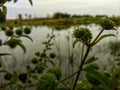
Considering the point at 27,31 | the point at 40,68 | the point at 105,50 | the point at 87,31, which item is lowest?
the point at 105,50

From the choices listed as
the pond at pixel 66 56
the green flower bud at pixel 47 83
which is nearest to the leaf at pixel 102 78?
the green flower bud at pixel 47 83

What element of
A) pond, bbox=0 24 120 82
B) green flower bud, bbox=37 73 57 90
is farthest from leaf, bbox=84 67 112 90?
pond, bbox=0 24 120 82

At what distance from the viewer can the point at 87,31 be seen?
1037 mm

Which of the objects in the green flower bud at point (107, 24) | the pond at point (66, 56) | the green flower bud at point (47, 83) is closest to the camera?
the green flower bud at point (47, 83)

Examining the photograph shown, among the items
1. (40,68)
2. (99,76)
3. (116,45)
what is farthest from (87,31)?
(116,45)

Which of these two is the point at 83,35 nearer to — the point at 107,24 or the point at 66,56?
the point at 107,24

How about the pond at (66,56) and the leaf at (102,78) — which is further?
the pond at (66,56)

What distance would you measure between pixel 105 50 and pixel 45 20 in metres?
38.5

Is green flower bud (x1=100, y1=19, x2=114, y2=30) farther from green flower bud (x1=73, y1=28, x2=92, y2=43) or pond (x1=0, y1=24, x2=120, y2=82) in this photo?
pond (x1=0, y1=24, x2=120, y2=82)

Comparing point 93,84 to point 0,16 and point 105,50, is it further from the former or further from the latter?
point 105,50

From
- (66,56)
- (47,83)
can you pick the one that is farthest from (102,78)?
(66,56)

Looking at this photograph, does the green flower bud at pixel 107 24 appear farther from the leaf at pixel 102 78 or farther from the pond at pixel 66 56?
the pond at pixel 66 56

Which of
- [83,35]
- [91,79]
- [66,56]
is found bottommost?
[66,56]

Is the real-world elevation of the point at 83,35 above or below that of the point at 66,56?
above
